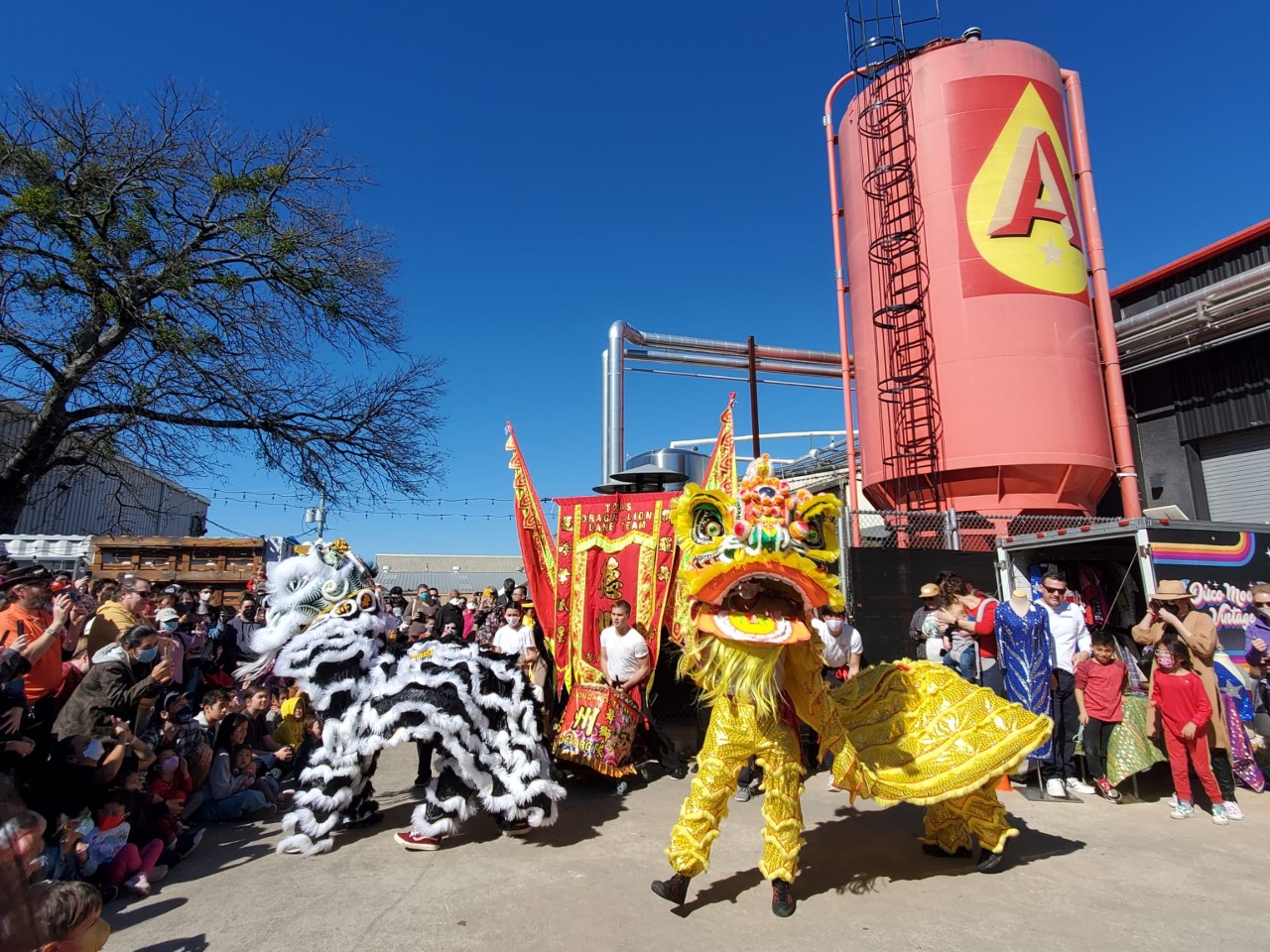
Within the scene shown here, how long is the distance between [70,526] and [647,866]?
2624cm

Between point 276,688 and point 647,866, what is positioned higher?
point 276,688

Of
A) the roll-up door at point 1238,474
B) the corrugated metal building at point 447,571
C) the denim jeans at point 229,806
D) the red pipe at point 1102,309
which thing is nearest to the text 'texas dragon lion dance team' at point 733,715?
the denim jeans at point 229,806

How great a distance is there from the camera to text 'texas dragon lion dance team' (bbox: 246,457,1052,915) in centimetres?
342

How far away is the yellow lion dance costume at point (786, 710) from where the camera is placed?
11.1 feet

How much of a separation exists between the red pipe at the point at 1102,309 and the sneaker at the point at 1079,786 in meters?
6.35

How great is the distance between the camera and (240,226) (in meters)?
9.03

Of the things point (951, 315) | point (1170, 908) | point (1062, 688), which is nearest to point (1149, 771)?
point (1062, 688)

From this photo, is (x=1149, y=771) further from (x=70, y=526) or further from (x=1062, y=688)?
(x=70, y=526)

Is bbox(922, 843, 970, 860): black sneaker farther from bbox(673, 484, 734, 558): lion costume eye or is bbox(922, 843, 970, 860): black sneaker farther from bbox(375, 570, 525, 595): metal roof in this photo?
bbox(375, 570, 525, 595): metal roof

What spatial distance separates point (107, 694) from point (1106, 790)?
270 inches

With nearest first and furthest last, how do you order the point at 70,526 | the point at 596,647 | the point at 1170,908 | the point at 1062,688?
the point at 1170,908 → the point at 1062,688 → the point at 596,647 → the point at 70,526

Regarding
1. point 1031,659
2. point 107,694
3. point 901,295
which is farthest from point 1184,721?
point 901,295

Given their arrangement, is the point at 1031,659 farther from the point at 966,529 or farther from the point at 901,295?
the point at 901,295

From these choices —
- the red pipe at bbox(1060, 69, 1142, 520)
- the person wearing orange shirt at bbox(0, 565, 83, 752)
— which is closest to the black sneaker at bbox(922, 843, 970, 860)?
A: the person wearing orange shirt at bbox(0, 565, 83, 752)
